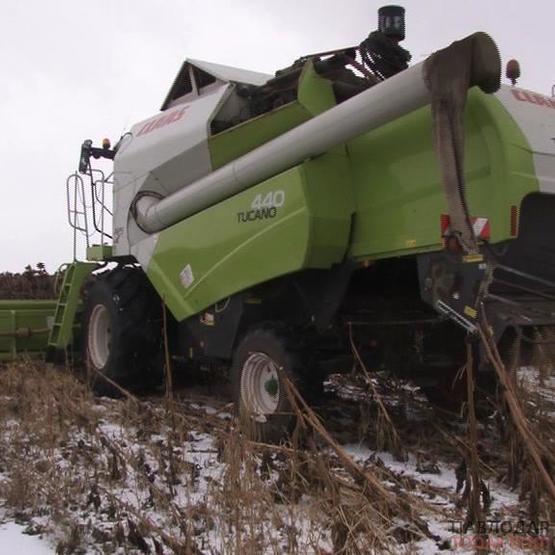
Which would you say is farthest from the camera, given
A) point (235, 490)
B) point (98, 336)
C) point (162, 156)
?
point (98, 336)

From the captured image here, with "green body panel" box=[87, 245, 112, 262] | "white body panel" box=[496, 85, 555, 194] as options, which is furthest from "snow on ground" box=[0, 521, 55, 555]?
"green body panel" box=[87, 245, 112, 262]

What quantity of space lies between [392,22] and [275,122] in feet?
3.83

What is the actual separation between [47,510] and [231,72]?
13.8 feet

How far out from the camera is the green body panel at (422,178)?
3.89m

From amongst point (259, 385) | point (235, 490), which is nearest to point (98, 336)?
point (259, 385)

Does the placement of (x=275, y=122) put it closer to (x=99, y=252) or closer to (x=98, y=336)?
(x=99, y=252)

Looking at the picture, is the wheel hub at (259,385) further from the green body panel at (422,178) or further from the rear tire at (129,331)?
the rear tire at (129,331)

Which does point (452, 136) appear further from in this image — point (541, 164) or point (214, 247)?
point (214, 247)

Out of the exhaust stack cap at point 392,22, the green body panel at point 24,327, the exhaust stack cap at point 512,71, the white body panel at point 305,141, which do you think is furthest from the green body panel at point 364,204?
the green body panel at point 24,327

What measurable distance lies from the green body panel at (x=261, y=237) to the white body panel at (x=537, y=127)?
116 centimetres

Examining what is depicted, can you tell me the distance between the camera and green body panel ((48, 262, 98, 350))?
764cm

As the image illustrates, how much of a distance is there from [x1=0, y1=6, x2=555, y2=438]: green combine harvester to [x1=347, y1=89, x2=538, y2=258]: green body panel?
0.04 feet

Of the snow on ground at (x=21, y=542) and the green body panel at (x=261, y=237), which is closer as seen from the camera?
the snow on ground at (x=21, y=542)

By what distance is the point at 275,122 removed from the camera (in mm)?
5188
